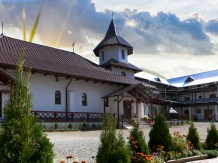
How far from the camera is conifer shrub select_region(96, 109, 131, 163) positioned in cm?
604

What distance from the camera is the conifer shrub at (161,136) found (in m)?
9.12

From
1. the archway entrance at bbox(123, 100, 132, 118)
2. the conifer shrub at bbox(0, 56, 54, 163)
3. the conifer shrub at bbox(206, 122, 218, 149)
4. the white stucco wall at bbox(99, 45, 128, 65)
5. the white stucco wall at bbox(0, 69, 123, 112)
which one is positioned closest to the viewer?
the conifer shrub at bbox(0, 56, 54, 163)

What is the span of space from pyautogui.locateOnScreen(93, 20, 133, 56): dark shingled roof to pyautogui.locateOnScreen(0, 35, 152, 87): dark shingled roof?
5.10 metres

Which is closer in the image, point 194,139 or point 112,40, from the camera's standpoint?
point 194,139

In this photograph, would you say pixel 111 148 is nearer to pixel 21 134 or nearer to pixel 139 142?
pixel 139 142

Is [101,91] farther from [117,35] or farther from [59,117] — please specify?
[117,35]

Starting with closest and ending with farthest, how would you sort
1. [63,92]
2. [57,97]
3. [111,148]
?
[111,148]
[57,97]
[63,92]

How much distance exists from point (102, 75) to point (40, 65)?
22.0 feet

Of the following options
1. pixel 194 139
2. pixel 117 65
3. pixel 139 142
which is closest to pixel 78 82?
pixel 117 65

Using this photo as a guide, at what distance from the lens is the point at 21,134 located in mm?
4711

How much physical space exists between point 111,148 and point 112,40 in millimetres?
28553

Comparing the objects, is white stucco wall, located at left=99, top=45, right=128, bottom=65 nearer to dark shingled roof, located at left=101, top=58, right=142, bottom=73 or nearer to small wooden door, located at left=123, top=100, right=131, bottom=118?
dark shingled roof, located at left=101, top=58, right=142, bottom=73

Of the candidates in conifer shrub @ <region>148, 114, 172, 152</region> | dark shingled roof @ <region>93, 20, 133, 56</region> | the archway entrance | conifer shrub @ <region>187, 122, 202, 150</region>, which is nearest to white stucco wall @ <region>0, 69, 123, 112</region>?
the archway entrance

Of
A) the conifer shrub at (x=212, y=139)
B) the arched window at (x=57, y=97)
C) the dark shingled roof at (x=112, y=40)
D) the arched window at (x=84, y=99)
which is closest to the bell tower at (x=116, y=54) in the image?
the dark shingled roof at (x=112, y=40)
